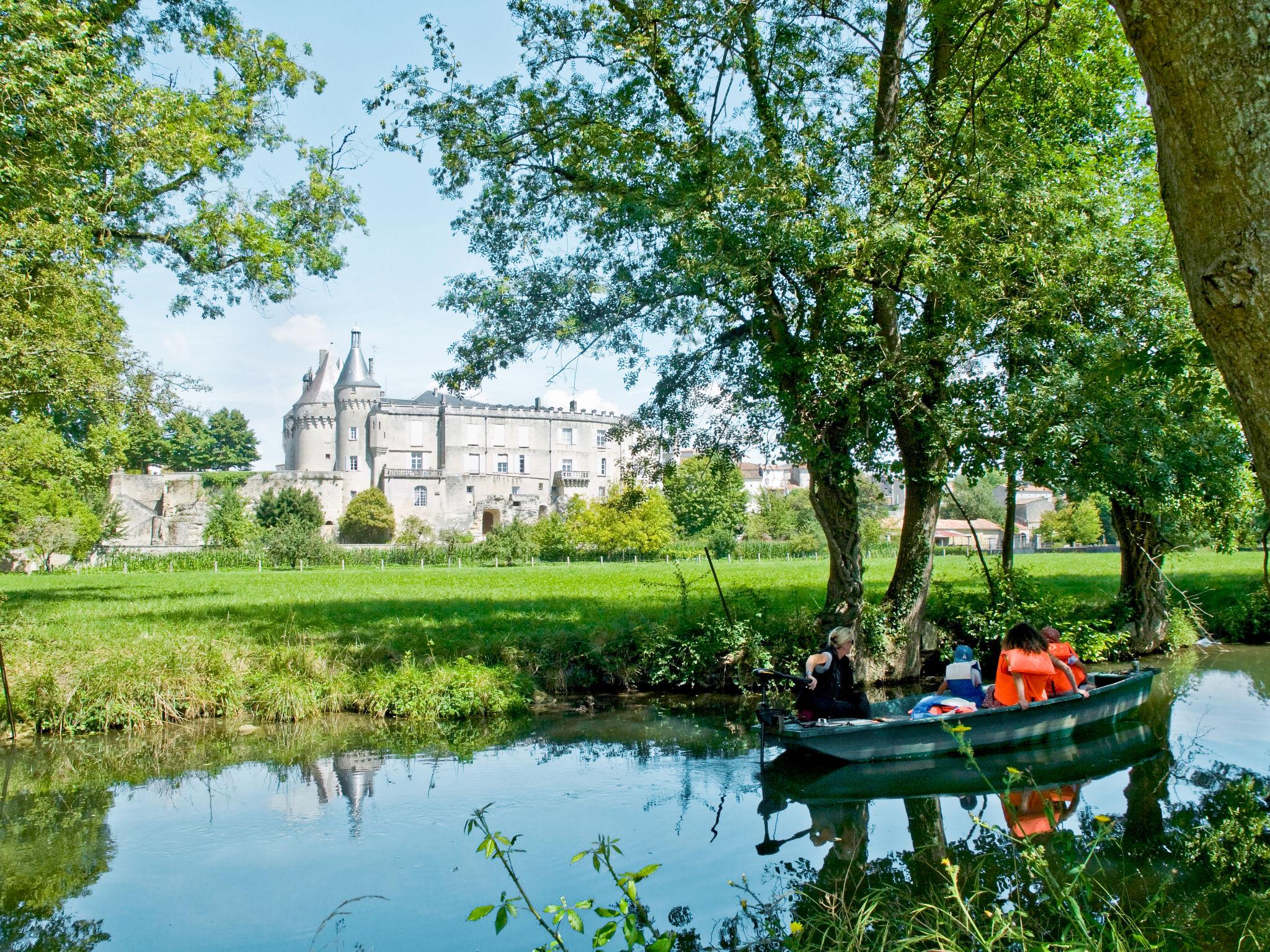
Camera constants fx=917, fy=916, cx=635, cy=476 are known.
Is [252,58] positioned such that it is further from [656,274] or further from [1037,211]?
[1037,211]

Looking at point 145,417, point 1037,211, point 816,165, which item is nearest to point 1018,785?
point 1037,211

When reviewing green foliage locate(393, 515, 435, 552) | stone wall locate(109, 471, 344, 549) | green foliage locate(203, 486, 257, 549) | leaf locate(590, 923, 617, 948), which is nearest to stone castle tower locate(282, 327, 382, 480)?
stone wall locate(109, 471, 344, 549)

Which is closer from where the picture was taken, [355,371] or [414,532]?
[414,532]

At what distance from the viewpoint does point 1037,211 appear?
11203mm

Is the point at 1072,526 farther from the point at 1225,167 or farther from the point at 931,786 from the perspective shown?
the point at 1225,167

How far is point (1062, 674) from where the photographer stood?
35.0 ft

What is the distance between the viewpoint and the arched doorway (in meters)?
72.2

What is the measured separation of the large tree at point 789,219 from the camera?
36.0ft

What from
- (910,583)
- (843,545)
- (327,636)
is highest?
(843,545)

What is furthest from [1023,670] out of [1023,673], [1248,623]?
[1248,623]

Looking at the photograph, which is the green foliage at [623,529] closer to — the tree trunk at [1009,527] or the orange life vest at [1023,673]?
the tree trunk at [1009,527]

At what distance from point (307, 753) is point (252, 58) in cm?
1135

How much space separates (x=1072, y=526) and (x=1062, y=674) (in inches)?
2138

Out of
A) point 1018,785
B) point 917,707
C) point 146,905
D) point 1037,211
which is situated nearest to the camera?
point 146,905
